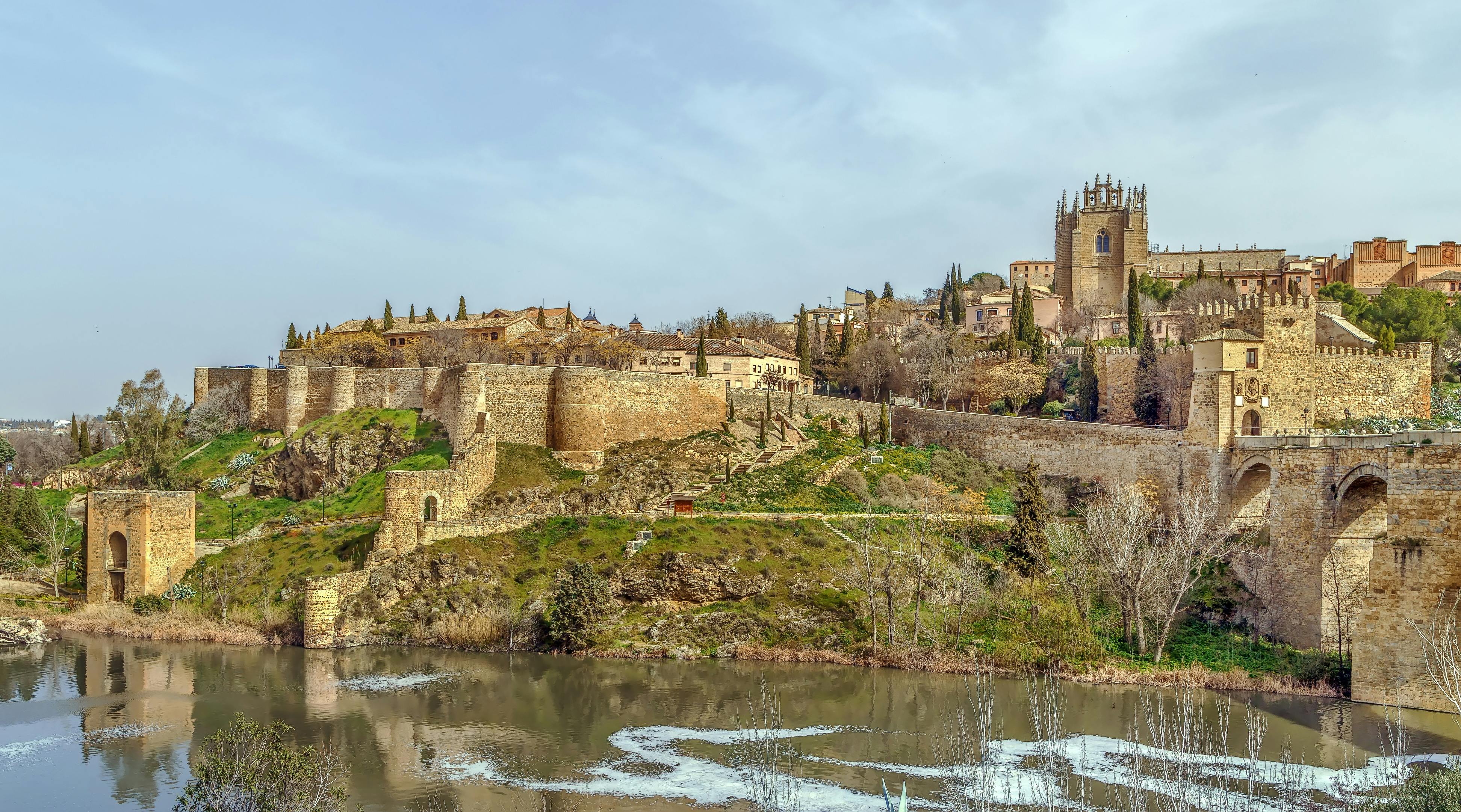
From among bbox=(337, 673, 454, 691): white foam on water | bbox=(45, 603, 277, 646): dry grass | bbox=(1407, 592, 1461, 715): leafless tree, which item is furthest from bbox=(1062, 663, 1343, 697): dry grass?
bbox=(45, 603, 277, 646): dry grass

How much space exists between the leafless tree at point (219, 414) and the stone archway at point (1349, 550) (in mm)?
38338

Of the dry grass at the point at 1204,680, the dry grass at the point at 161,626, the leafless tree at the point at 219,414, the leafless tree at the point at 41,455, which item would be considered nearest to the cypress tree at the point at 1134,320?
the dry grass at the point at 1204,680

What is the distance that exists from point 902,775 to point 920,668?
7.67 metres

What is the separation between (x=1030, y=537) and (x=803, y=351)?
26866 millimetres

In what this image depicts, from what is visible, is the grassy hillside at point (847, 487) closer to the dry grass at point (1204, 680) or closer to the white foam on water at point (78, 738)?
the dry grass at point (1204, 680)

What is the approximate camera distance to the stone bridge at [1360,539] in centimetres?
2233

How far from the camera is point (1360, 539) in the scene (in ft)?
84.3

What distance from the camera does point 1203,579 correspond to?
95.8 ft

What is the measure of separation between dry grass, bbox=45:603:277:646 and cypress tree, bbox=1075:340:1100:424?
96.9 feet

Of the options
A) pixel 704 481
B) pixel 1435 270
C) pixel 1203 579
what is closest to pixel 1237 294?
pixel 1435 270

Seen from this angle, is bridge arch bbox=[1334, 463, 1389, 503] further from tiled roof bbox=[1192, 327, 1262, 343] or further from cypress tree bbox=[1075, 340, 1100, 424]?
cypress tree bbox=[1075, 340, 1100, 424]

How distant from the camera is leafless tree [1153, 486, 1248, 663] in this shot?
26969 millimetres

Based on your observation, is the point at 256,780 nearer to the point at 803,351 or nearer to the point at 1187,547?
the point at 1187,547

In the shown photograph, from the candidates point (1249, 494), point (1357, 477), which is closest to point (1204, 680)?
point (1357, 477)
